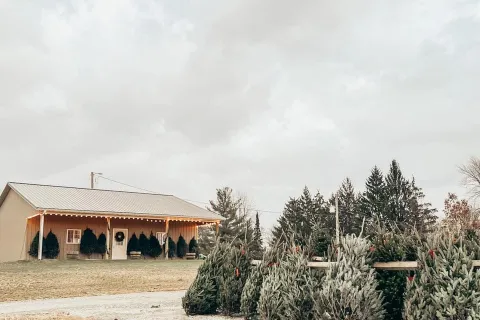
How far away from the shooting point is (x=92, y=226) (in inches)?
1107

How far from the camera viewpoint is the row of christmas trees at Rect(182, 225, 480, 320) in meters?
5.47

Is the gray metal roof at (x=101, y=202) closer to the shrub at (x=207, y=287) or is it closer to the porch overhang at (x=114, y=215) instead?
the porch overhang at (x=114, y=215)

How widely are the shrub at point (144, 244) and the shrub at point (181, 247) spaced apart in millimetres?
2214

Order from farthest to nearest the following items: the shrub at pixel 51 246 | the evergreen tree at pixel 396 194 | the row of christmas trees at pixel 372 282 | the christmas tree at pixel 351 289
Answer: the evergreen tree at pixel 396 194, the shrub at pixel 51 246, the christmas tree at pixel 351 289, the row of christmas trees at pixel 372 282

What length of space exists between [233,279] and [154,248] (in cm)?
2125

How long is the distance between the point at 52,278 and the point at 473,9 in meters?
15.5

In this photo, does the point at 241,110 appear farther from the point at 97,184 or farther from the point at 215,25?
the point at 97,184

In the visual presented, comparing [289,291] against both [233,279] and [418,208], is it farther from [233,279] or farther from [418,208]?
[418,208]

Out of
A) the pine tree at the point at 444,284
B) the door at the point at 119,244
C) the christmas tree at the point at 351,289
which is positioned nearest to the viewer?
the pine tree at the point at 444,284

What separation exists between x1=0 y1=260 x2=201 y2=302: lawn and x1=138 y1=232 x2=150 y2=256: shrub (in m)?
9.31

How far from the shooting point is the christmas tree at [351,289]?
20.1 feet

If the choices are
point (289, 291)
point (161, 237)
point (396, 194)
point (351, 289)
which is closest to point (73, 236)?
point (161, 237)

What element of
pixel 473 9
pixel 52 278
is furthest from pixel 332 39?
pixel 52 278

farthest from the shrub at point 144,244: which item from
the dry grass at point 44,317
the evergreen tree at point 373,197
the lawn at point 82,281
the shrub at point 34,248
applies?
the evergreen tree at point 373,197
